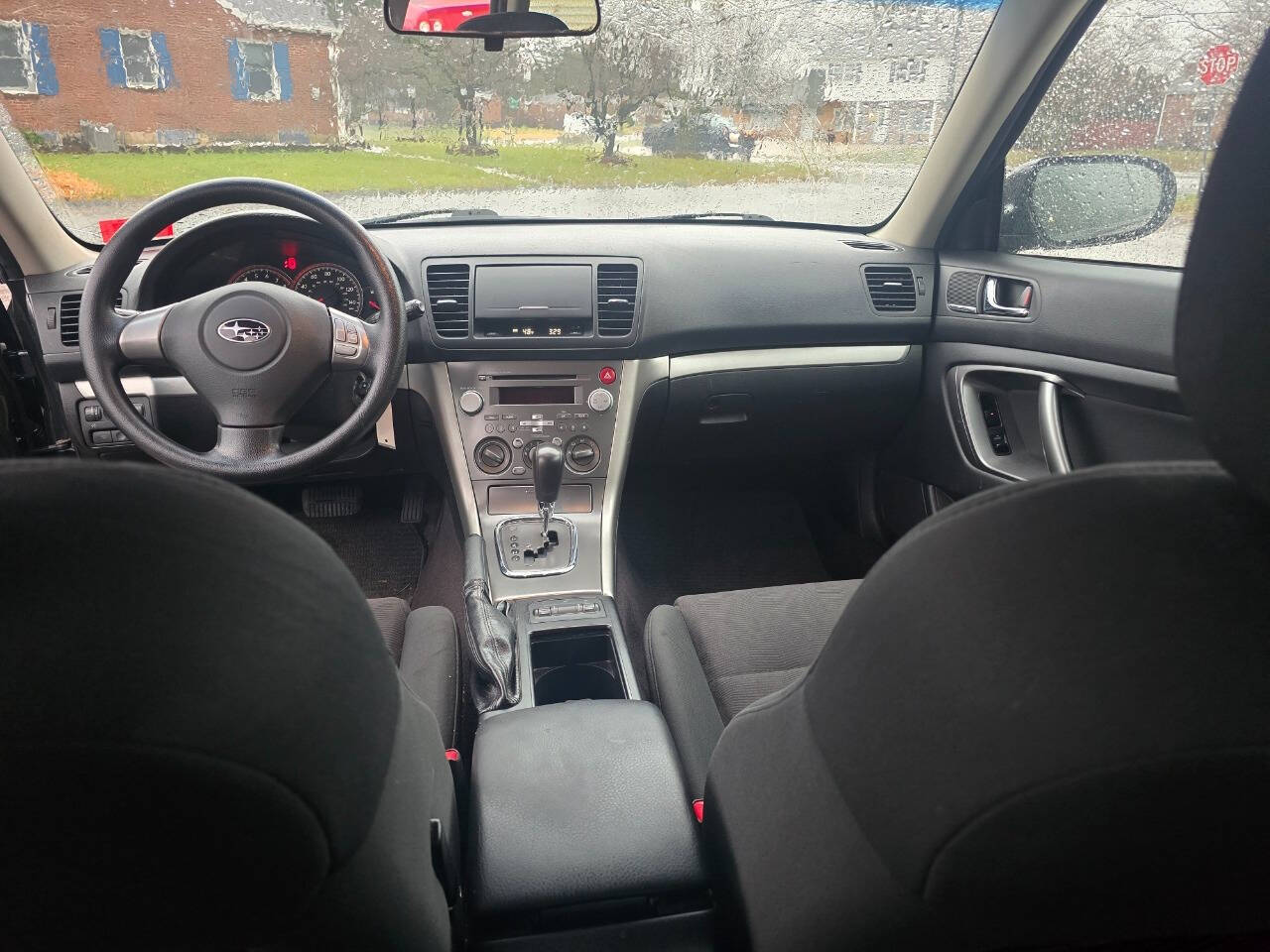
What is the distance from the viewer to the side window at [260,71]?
2.32 metres

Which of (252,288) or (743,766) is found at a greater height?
(252,288)

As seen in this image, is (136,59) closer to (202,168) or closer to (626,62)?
(202,168)

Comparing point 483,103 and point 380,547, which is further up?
point 483,103

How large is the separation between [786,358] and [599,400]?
0.60m

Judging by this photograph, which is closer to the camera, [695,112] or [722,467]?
[695,112]

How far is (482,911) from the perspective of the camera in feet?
3.70

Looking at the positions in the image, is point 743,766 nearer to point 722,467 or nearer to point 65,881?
point 65,881

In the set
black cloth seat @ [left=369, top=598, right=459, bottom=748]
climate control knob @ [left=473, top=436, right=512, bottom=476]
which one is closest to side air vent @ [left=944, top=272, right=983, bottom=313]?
climate control knob @ [left=473, top=436, right=512, bottom=476]

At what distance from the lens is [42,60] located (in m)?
2.22

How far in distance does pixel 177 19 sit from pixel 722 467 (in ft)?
6.81

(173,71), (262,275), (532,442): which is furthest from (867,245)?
(173,71)

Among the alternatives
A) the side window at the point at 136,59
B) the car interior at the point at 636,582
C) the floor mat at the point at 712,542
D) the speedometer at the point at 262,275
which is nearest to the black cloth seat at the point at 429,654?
the car interior at the point at 636,582

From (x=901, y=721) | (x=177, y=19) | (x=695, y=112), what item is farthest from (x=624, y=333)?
(x=901, y=721)

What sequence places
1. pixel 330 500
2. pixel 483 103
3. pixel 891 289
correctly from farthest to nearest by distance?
pixel 330 500
pixel 891 289
pixel 483 103
